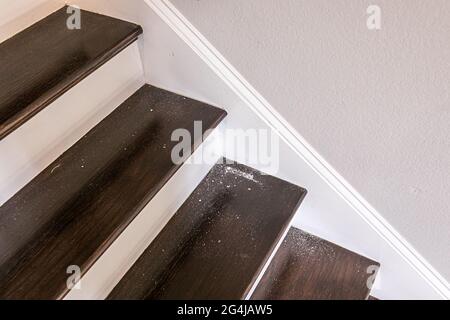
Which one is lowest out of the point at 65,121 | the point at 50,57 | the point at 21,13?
the point at 65,121

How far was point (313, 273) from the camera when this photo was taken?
1.26 meters

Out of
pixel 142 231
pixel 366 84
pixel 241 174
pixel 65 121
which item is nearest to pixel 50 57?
pixel 65 121

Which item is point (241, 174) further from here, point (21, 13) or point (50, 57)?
point (21, 13)

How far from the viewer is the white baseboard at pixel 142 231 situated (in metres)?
0.97

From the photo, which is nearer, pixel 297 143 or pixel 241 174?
pixel 297 143

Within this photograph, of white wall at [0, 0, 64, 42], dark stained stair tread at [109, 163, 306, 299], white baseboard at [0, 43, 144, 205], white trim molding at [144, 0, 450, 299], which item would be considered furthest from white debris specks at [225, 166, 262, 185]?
white wall at [0, 0, 64, 42]

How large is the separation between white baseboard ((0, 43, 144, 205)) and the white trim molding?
0.72ft

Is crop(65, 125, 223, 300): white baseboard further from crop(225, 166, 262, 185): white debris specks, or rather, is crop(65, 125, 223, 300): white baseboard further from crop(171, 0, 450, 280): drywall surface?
crop(171, 0, 450, 280): drywall surface

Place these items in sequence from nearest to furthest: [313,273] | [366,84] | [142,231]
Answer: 1. [366,84]
2. [142,231]
3. [313,273]

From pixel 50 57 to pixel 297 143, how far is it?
779 mm

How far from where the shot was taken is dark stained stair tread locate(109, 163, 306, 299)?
3.41 feet

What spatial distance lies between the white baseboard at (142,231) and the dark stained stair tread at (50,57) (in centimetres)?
38
